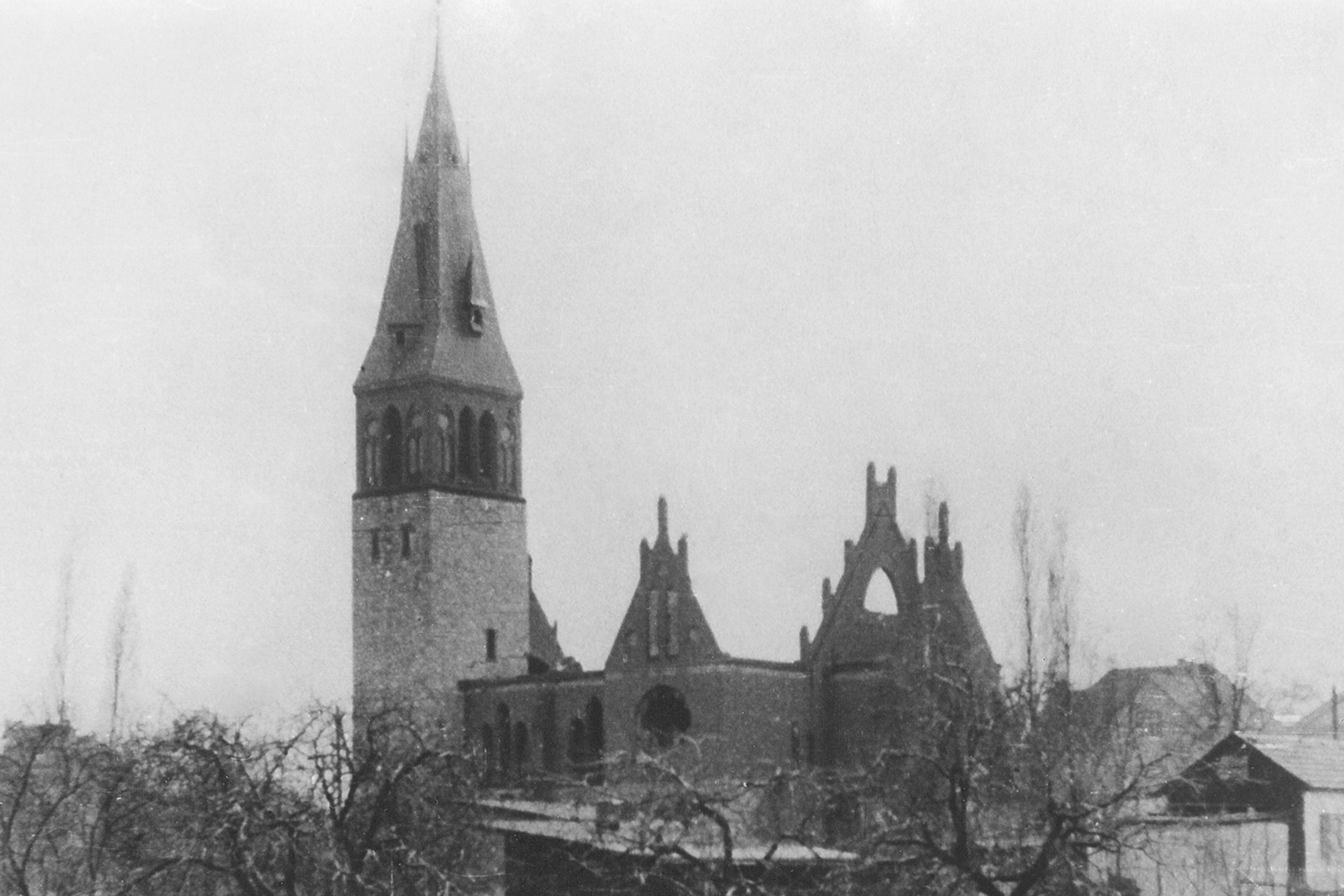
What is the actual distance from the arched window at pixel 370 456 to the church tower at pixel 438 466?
48 mm

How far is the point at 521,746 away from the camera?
72.4 m

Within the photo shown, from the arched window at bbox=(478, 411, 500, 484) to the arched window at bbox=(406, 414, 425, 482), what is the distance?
7.34 ft

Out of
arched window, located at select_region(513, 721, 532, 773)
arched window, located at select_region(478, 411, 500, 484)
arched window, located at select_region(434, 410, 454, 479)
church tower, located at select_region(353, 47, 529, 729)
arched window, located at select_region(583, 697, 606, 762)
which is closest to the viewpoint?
arched window, located at select_region(583, 697, 606, 762)

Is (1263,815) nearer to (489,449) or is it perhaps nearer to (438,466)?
(438,466)

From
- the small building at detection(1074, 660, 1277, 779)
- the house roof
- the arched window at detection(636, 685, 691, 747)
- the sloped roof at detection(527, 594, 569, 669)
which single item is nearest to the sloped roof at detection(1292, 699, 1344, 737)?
the small building at detection(1074, 660, 1277, 779)

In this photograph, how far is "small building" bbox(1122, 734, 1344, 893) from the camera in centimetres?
4606

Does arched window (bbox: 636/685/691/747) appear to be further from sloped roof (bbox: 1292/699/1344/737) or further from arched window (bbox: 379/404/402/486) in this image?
sloped roof (bbox: 1292/699/1344/737)

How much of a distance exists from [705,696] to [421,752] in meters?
36.5

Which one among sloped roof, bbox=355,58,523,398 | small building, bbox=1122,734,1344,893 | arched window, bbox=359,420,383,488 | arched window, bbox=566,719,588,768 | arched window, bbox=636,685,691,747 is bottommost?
small building, bbox=1122,734,1344,893

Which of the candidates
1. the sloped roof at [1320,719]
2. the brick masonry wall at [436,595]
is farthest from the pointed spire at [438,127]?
the sloped roof at [1320,719]

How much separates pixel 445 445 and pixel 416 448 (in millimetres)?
1018

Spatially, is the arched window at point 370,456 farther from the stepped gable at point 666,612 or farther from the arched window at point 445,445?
the stepped gable at point 666,612

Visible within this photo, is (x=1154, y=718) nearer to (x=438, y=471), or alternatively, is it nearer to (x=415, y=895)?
(x=438, y=471)

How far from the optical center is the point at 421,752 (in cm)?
2916
